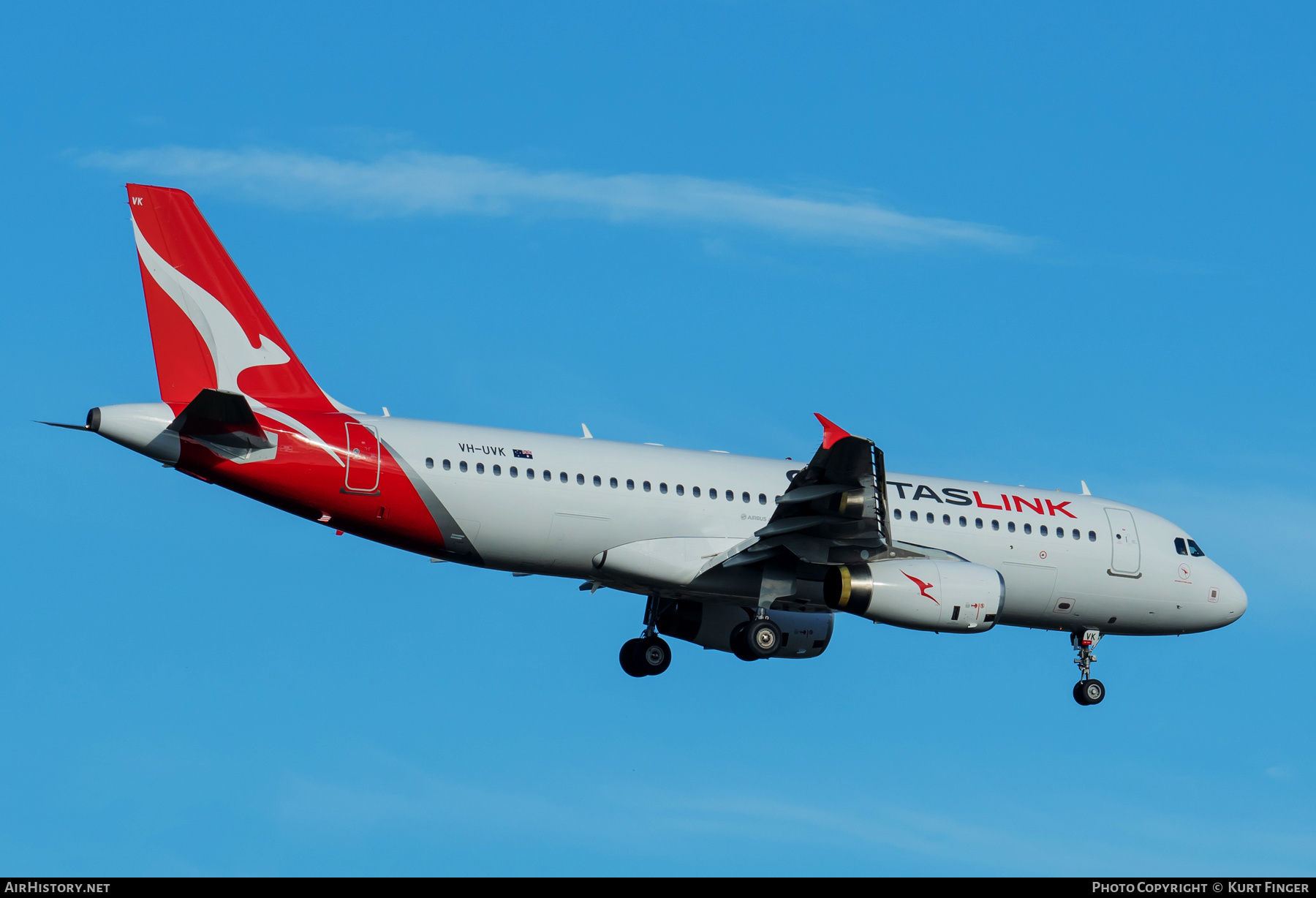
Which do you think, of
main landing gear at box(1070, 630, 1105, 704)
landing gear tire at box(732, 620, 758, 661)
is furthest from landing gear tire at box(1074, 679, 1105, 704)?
landing gear tire at box(732, 620, 758, 661)

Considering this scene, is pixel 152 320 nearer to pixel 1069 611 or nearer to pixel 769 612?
pixel 769 612

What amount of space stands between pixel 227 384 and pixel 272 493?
220 cm

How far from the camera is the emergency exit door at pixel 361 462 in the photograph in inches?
1012

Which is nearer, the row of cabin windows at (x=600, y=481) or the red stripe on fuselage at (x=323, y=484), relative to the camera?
the red stripe on fuselage at (x=323, y=484)

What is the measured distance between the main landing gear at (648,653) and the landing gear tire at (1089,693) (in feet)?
27.3

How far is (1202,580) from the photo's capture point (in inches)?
1266

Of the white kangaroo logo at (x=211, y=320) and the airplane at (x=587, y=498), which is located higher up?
the white kangaroo logo at (x=211, y=320)

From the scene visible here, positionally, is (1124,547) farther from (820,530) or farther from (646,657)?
(646,657)

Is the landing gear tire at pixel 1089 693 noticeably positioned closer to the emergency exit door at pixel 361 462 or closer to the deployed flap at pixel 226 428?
the emergency exit door at pixel 361 462

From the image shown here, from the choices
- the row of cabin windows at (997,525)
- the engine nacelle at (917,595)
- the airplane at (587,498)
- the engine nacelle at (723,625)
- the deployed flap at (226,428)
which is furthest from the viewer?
the engine nacelle at (723,625)

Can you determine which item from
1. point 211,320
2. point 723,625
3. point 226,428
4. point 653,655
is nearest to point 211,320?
point 211,320

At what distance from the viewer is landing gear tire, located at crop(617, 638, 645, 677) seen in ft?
102

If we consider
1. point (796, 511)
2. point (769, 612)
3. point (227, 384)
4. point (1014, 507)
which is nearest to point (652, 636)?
point (769, 612)

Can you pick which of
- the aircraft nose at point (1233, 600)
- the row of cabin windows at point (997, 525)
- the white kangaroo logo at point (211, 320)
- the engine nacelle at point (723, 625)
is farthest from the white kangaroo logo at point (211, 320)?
the aircraft nose at point (1233, 600)
